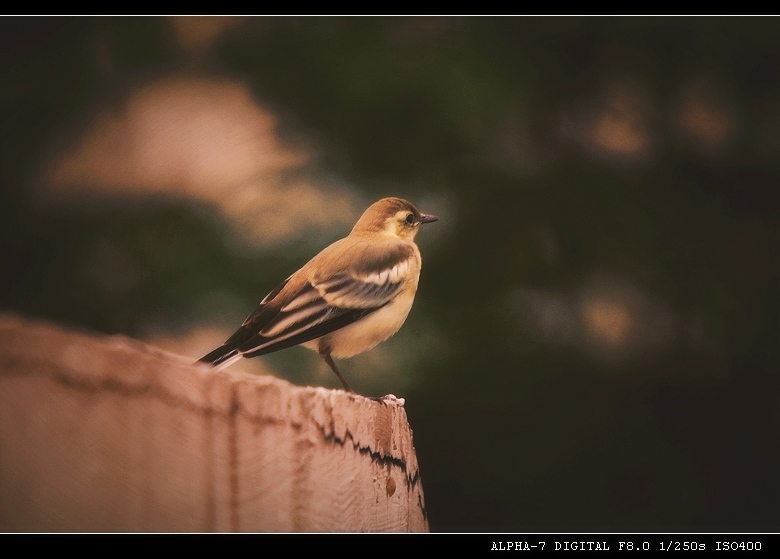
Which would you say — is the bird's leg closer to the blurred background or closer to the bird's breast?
the bird's breast

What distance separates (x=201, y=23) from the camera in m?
3.63

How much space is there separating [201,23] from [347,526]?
2261 mm

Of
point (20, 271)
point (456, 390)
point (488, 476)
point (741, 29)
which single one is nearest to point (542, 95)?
point (741, 29)

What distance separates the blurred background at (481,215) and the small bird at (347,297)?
0.14 meters

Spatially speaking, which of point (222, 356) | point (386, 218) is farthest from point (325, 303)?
point (386, 218)

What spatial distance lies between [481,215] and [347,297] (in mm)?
907

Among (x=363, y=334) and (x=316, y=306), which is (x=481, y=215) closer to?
(x=363, y=334)

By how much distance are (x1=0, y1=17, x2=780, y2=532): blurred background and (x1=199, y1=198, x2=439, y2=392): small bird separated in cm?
14

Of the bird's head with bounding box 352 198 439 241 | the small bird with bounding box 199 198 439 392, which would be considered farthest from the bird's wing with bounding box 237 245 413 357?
the bird's head with bounding box 352 198 439 241

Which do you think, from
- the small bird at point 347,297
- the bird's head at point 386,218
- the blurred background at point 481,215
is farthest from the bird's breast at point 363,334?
the bird's head at point 386,218

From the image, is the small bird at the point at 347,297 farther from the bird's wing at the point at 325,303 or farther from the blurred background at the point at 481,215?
the blurred background at the point at 481,215

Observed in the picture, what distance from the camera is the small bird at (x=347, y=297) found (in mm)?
3293

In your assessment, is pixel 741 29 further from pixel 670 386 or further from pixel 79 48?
pixel 79 48

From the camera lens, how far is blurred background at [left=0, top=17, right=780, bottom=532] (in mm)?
3549
